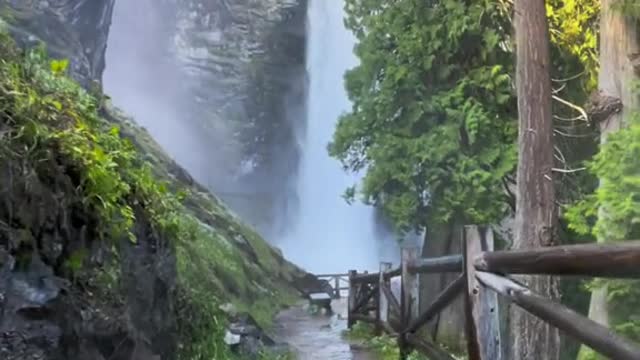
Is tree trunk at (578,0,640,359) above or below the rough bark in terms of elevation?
above

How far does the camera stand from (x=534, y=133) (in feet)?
22.9

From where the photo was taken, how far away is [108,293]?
2.87 m

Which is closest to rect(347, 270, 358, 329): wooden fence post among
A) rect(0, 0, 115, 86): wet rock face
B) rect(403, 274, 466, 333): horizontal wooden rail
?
rect(403, 274, 466, 333): horizontal wooden rail

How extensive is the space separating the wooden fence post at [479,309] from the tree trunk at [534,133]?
2.97 meters

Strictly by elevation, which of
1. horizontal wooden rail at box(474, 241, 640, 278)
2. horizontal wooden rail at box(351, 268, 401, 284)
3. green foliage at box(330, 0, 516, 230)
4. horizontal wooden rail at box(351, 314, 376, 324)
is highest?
green foliage at box(330, 0, 516, 230)

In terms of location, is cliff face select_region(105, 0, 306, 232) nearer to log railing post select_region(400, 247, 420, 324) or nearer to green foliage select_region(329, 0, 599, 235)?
green foliage select_region(329, 0, 599, 235)

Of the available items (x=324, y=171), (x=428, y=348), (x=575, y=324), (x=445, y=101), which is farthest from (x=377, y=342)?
(x=324, y=171)

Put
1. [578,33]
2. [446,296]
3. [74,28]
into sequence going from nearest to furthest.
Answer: [446,296] → [578,33] → [74,28]

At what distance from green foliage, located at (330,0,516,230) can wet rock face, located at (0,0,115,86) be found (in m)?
8.77

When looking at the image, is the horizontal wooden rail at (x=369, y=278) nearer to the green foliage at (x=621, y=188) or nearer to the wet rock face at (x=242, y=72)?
the green foliage at (x=621, y=188)

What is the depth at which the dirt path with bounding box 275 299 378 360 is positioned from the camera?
820cm

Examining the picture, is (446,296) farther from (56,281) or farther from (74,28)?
(74,28)

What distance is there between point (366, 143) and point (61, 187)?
7575 millimetres

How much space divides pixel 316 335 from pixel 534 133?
5257 millimetres
